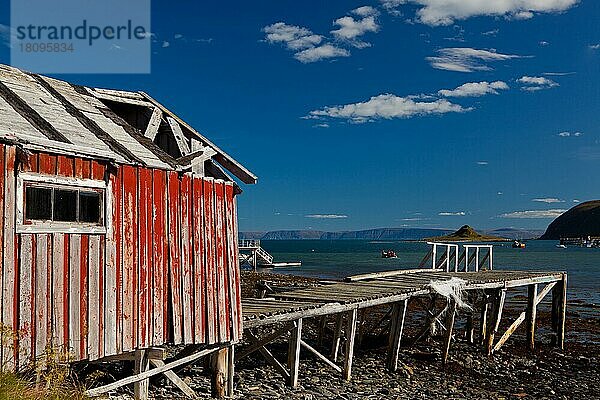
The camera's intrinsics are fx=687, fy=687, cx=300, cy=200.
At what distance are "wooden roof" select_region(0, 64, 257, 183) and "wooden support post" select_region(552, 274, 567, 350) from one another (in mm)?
17373

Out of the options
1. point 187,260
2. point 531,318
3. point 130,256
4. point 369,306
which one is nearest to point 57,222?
point 130,256

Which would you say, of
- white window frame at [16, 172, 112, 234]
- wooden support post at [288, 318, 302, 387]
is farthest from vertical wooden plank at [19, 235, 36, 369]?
wooden support post at [288, 318, 302, 387]

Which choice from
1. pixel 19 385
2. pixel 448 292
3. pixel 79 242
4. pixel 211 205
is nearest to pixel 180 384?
pixel 211 205

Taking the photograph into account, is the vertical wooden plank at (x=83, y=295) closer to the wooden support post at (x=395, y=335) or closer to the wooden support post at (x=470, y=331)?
the wooden support post at (x=395, y=335)

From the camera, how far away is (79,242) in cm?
949

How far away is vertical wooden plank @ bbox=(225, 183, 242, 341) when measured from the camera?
12.3 meters

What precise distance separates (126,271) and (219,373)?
3.69 m

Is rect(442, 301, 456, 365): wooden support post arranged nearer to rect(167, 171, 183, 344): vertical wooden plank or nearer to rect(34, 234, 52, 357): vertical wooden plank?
rect(167, 171, 183, 344): vertical wooden plank

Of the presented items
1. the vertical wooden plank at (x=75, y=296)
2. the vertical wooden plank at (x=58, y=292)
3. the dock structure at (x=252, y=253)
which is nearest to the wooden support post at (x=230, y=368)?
the vertical wooden plank at (x=75, y=296)

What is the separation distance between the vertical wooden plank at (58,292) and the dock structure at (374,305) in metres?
4.58

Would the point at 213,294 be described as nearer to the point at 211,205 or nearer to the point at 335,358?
the point at 211,205

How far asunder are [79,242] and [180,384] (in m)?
4.30

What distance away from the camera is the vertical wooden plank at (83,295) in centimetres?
951

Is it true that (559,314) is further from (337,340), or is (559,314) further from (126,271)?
(126,271)
